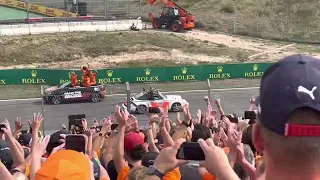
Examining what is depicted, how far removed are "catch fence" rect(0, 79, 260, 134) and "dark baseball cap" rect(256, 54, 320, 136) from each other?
57.1 feet

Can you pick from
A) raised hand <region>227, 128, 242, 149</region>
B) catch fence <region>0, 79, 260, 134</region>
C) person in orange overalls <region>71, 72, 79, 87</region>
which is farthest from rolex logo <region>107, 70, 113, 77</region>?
raised hand <region>227, 128, 242, 149</region>

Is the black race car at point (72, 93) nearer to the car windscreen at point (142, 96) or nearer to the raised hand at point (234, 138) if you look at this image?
the car windscreen at point (142, 96)

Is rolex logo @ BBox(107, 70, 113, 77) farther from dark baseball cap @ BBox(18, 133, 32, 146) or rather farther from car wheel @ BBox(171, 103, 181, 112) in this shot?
dark baseball cap @ BBox(18, 133, 32, 146)

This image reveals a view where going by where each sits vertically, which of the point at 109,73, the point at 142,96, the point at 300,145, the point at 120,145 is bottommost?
the point at 142,96

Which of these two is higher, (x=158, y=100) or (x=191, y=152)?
(x=191, y=152)

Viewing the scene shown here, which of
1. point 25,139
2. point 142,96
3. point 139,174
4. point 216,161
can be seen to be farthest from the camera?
point 142,96

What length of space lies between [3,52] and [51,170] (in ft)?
120

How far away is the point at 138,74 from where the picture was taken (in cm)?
2553

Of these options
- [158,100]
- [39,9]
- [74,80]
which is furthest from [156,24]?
[158,100]

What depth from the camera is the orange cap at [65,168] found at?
3443 mm

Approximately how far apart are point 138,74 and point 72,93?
3177mm

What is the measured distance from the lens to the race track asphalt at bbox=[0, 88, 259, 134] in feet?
70.8

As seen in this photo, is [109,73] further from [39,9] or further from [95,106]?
[39,9]

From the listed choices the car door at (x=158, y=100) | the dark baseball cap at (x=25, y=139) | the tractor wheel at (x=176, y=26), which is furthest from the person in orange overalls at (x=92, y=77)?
the tractor wheel at (x=176, y=26)
